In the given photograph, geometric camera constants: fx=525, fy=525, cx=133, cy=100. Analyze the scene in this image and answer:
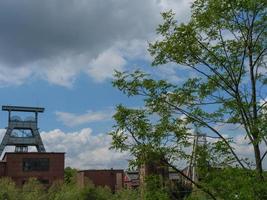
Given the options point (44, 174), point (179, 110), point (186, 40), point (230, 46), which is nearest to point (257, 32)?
point (230, 46)

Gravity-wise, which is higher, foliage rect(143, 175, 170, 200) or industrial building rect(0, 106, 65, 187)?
industrial building rect(0, 106, 65, 187)

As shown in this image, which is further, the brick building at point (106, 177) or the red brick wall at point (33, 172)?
the brick building at point (106, 177)

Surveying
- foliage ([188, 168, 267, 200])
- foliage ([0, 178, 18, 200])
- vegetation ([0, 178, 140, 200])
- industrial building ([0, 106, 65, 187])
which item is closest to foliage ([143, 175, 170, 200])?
foliage ([188, 168, 267, 200])

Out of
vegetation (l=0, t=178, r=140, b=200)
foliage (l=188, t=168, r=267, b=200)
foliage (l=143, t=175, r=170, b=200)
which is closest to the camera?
foliage (l=188, t=168, r=267, b=200)

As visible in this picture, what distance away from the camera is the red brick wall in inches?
3317

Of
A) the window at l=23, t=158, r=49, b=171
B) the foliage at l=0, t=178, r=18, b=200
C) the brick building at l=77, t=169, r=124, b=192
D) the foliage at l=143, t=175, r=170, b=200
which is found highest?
the window at l=23, t=158, r=49, b=171

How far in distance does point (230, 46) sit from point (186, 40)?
83cm

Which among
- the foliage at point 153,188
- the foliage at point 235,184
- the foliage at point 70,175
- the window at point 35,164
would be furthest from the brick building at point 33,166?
the foliage at point 235,184

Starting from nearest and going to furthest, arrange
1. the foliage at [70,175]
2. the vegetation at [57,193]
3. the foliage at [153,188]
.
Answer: the foliage at [153,188] < the vegetation at [57,193] < the foliage at [70,175]

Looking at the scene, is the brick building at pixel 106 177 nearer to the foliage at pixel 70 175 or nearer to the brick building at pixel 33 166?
the foliage at pixel 70 175

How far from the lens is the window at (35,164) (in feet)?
280

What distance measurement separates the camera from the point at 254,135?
29.0ft

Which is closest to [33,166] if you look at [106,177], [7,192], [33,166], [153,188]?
[33,166]

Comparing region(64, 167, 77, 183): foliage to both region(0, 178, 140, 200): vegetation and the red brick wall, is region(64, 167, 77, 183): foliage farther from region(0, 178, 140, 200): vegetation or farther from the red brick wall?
region(0, 178, 140, 200): vegetation
